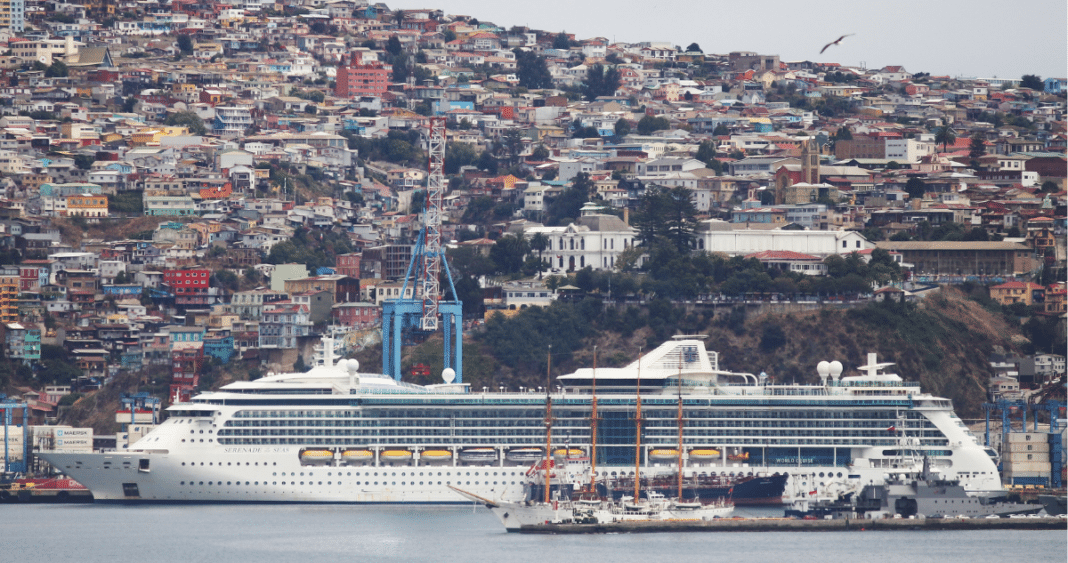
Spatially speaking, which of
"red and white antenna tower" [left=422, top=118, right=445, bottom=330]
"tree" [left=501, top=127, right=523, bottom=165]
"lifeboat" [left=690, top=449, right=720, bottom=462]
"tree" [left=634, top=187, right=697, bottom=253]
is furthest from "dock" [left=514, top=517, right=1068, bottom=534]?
"tree" [left=501, top=127, right=523, bottom=165]

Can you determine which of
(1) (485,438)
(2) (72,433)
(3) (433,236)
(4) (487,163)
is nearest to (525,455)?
(1) (485,438)

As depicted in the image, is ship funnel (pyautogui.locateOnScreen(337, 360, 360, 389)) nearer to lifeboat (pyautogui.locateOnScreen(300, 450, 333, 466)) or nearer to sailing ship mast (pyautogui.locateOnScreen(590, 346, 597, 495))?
lifeboat (pyautogui.locateOnScreen(300, 450, 333, 466))

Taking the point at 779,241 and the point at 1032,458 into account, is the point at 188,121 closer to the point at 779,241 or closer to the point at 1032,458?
the point at 779,241

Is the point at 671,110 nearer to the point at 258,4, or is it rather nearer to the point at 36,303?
the point at 258,4

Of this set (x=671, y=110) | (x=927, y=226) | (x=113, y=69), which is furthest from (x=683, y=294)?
(x=113, y=69)

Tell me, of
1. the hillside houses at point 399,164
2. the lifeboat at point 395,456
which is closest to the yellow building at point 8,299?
the hillside houses at point 399,164

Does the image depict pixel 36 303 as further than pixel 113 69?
No

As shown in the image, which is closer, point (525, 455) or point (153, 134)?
point (525, 455)

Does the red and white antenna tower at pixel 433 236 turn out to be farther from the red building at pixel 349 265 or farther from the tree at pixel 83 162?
the tree at pixel 83 162
